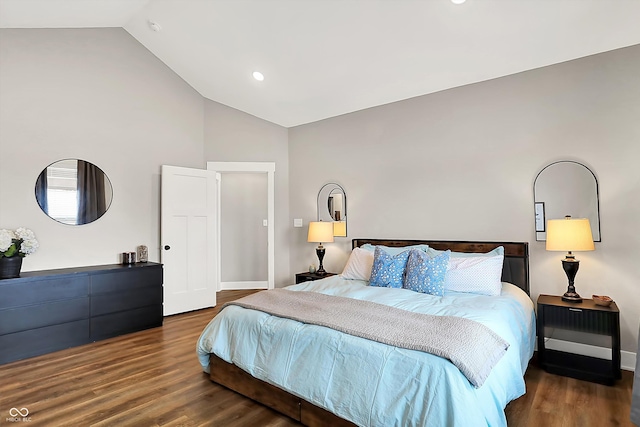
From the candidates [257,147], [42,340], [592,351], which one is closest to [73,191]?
[42,340]

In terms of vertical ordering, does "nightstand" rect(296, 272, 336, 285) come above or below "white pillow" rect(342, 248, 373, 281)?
below

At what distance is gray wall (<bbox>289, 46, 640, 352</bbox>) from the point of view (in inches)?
114

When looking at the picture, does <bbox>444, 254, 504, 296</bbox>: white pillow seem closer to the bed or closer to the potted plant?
the bed

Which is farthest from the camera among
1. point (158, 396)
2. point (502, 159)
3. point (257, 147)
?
point (257, 147)

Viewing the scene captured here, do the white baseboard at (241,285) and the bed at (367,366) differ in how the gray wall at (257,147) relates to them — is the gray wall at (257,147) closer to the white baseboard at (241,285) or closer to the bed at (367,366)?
the white baseboard at (241,285)

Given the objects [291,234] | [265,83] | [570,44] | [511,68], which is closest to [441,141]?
[511,68]

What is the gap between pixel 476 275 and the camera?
2951mm

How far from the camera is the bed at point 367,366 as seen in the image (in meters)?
1.60

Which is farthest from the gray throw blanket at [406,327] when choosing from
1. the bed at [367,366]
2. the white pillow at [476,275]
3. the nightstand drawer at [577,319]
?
the nightstand drawer at [577,319]

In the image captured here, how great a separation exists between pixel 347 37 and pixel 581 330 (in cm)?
318

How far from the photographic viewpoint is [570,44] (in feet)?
9.52

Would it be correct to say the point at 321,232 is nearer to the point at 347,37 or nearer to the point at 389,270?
the point at 389,270

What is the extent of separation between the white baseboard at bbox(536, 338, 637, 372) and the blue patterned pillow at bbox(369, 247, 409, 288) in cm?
147

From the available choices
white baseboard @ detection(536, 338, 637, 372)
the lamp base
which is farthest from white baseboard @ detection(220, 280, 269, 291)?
the lamp base
